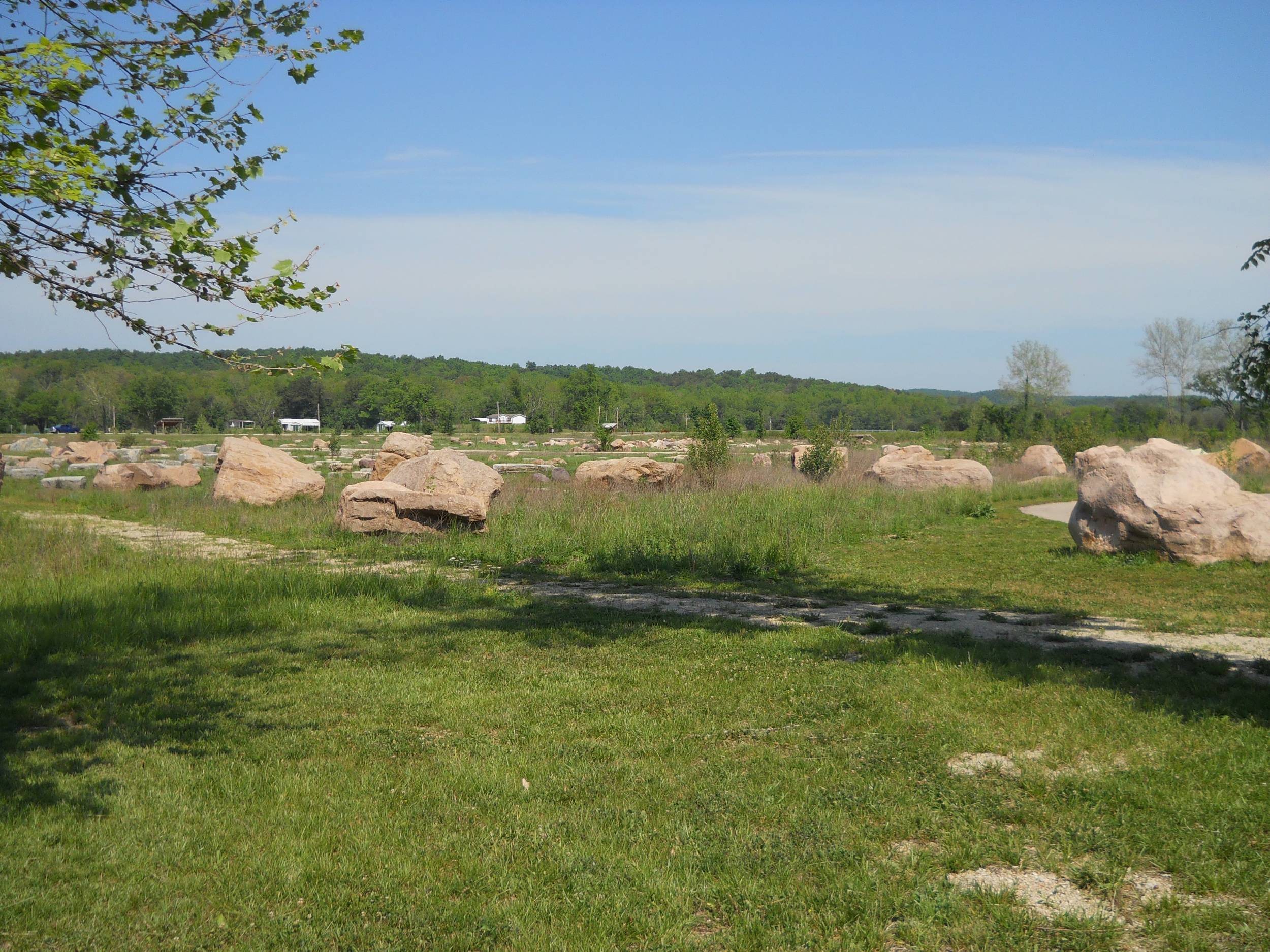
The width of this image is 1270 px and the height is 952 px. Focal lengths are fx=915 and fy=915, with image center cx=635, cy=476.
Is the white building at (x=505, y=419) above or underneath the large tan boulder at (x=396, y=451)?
above

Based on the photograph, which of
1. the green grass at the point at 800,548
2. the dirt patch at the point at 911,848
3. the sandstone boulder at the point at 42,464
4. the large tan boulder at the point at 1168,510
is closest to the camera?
the dirt patch at the point at 911,848

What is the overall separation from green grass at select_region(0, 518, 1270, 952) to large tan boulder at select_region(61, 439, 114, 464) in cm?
3866

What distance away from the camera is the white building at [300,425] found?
12000 centimetres

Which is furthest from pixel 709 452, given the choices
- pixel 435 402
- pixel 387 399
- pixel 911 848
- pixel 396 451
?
pixel 387 399

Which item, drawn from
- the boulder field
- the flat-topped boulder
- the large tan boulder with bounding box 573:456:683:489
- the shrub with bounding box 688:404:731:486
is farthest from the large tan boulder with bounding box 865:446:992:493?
the flat-topped boulder

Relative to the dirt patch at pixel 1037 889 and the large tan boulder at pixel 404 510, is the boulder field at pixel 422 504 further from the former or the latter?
the dirt patch at pixel 1037 889

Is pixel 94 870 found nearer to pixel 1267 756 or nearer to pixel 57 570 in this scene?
pixel 1267 756

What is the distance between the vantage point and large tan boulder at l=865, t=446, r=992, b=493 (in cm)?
2491

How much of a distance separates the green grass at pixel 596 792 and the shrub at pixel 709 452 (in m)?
13.9

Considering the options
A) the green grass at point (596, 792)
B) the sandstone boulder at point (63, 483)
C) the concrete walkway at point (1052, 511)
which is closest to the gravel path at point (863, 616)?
the green grass at point (596, 792)

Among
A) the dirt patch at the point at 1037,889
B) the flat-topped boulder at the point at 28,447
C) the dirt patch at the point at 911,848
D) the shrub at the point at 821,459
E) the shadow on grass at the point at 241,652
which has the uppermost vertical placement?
the shrub at the point at 821,459

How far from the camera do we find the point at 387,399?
108062 millimetres

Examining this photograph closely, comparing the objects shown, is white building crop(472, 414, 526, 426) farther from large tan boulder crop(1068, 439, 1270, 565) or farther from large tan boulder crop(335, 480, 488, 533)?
large tan boulder crop(1068, 439, 1270, 565)

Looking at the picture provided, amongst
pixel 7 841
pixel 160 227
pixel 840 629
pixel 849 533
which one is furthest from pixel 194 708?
pixel 849 533
